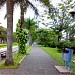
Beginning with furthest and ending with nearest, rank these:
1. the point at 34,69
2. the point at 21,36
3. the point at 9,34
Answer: the point at 21,36, the point at 9,34, the point at 34,69

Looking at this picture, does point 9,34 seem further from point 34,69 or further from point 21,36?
point 21,36

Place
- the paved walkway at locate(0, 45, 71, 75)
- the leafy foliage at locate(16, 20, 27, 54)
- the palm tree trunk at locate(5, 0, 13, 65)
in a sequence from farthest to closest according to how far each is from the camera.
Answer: the leafy foliage at locate(16, 20, 27, 54) → the palm tree trunk at locate(5, 0, 13, 65) → the paved walkway at locate(0, 45, 71, 75)

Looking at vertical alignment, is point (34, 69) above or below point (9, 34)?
below

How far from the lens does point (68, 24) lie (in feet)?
157

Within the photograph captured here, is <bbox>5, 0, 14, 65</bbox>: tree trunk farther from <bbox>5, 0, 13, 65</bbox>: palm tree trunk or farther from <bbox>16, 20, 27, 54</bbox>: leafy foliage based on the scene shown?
<bbox>16, 20, 27, 54</bbox>: leafy foliage

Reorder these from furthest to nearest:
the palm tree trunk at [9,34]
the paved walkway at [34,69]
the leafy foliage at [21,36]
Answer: the leafy foliage at [21,36]
the palm tree trunk at [9,34]
the paved walkway at [34,69]

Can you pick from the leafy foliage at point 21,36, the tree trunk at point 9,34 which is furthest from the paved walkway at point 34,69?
the leafy foliage at point 21,36

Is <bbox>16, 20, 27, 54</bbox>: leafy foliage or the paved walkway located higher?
<bbox>16, 20, 27, 54</bbox>: leafy foliage

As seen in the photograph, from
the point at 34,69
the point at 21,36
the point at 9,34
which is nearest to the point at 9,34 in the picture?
the point at 9,34

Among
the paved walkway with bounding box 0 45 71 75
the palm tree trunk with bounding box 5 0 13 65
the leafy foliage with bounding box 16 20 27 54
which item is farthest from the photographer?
the leafy foliage with bounding box 16 20 27 54

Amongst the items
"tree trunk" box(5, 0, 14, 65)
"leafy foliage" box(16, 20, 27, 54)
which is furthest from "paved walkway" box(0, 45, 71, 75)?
"leafy foliage" box(16, 20, 27, 54)

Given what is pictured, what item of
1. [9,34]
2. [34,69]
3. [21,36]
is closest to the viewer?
[34,69]

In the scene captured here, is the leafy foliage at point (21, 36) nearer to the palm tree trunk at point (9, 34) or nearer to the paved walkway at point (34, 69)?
the paved walkway at point (34, 69)

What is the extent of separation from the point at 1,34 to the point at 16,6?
58.8m
